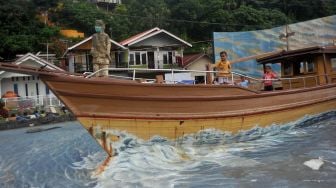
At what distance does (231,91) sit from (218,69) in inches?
42.9

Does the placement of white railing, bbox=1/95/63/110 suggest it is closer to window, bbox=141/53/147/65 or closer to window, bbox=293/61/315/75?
window, bbox=141/53/147/65

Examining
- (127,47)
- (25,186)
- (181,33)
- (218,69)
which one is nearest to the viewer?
(25,186)

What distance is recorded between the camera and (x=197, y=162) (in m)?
8.84

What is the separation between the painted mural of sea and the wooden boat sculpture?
0.26 m

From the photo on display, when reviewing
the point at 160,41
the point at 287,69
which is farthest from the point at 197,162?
the point at 160,41

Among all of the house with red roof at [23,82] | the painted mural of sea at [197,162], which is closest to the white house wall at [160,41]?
the house with red roof at [23,82]

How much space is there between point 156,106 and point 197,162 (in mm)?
1477

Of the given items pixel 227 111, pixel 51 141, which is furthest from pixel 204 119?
pixel 51 141

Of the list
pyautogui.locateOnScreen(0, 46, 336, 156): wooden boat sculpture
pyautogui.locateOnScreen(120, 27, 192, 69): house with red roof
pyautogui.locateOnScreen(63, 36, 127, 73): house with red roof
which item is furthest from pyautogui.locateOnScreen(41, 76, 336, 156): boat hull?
pyautogui.locateOnScreen(63, 36, 127, 73): house with red roof

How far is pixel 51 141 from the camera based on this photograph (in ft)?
45.3

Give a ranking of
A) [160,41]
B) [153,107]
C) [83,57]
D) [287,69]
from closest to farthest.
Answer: [153,107] < [287,69] < [83,57] < [160,41]

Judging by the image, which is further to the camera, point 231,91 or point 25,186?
point 231,91

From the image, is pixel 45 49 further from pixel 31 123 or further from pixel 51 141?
pixel 51 141

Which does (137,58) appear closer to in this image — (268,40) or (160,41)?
(160,41)
